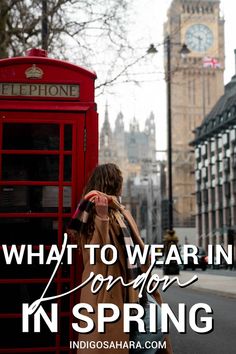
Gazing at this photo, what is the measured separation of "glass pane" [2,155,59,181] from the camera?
5246mm

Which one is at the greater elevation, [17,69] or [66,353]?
[17,69]

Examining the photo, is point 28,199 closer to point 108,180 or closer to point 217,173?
point 108,180

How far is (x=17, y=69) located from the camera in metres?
5.51

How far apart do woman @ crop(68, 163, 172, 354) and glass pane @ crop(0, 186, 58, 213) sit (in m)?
1.10

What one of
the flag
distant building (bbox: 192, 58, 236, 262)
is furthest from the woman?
the flag

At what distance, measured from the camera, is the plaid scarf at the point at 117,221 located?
4016 mm

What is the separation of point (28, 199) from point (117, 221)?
137 cm

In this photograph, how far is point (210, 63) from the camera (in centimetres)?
10662

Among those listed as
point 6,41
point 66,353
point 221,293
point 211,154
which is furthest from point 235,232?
point 66,353

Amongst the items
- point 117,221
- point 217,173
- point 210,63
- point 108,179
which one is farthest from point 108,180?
point 210,63

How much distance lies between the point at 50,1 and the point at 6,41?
1.56m

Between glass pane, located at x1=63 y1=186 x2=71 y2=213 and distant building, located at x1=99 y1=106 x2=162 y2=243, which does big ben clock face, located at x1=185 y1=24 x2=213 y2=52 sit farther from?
glass pane, located at x1=63 y1=186 x2=71 y2=213

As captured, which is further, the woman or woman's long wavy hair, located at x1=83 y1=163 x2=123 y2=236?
woman's long wavy hair, located at x1=83 y1=163 x2=123 y2=236

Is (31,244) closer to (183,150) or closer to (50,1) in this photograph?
(50,1)
